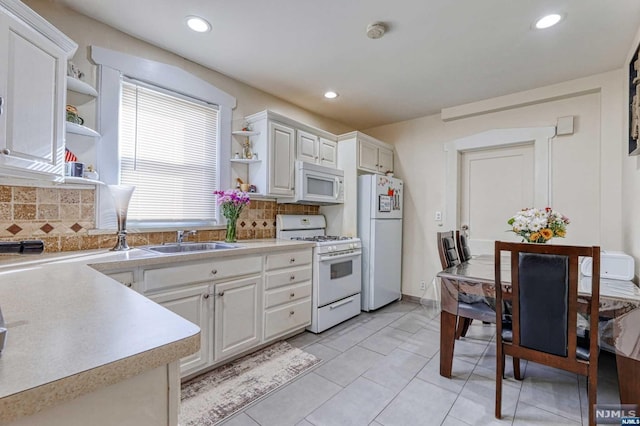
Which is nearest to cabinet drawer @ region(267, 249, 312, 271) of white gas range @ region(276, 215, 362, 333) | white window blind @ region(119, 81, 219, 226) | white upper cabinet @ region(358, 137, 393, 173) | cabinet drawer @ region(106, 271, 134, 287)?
white gas range @ region(276, 215, 362, 333)

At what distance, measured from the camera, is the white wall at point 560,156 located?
267 centimetres

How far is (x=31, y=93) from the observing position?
147 cm

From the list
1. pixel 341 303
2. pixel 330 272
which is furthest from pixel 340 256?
pixel 341 303

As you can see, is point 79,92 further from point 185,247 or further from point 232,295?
point 232,295

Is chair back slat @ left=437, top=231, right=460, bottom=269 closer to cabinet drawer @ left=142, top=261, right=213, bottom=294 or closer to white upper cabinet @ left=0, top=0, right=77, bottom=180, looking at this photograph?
cabinet drawer @ left=142, top=261, right=213, bottom=294

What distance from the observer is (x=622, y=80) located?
103 inches

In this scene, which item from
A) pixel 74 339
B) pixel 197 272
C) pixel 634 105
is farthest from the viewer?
pixel 634 105

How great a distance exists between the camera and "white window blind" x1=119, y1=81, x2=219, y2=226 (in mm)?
2287

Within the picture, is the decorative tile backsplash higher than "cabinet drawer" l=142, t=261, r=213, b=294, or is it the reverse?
the decorative tile backsplash

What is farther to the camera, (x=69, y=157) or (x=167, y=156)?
(x=167, y=156)

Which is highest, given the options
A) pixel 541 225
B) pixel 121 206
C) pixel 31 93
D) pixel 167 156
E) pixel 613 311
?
pixel 31 93

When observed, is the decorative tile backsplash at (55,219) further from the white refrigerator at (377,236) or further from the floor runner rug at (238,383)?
the white refrigerator at (377,236)

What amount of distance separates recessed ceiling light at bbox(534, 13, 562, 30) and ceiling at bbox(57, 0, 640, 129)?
53 millimetres

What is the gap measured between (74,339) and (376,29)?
2360mm
